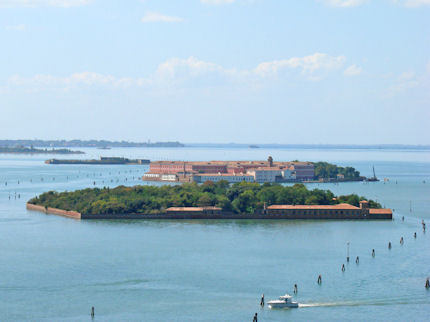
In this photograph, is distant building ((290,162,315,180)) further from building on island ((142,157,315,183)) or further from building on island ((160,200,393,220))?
building on island ((160,200,393,220))

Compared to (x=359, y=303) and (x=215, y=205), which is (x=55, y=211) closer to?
(x=215, y=205)

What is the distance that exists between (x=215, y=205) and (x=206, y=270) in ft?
65.6

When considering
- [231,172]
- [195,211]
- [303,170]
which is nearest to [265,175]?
[303,170]

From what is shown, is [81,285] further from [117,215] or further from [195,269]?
[117,215]

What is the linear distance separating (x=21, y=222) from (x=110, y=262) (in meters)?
16.5

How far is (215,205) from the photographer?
176 ft

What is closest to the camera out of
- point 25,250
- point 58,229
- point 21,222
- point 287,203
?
point 25,250

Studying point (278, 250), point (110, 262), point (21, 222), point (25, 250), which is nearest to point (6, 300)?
point (110, 262)

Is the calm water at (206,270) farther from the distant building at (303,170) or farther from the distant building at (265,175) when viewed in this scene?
the distant building at (303,170)

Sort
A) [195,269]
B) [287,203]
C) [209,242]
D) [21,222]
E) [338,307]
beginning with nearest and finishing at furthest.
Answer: [338,307] → [195,269] → [209,242] → [21,222] → [287,203]

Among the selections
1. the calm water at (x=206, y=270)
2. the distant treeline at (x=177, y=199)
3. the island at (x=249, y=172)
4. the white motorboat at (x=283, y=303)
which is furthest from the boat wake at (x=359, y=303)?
the island at (x=249, y=172)

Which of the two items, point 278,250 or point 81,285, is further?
point 278,250

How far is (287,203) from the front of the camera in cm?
5550

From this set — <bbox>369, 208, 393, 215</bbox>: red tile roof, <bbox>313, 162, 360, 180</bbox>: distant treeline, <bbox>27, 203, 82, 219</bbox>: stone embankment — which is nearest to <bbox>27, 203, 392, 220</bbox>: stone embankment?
<bbox>369, 208, 393, 215</bbox>: red tile roof
